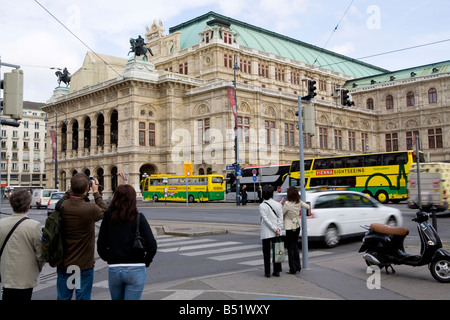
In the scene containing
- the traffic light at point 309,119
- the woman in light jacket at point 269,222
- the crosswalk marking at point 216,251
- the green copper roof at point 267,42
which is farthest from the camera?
the green copper roof at point 267,42

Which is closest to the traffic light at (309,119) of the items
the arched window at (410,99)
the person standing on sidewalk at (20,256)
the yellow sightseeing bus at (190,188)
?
the person standing on sidewalk at (20,256)

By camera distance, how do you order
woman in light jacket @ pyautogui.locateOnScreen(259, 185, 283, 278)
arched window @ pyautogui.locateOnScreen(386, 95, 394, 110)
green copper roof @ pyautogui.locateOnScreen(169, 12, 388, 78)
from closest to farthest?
woman in light jacket @ pyautogui.locateOnScreen(259, 185, 283, 278) < green copper roof @ pyautogui.locateOnScreen(169, 12, 388, 78) < arched window @ pyautogui.locateOnScreen(386, 95, 394, 110)

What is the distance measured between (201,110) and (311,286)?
49165 mm

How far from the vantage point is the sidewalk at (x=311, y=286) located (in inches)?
260

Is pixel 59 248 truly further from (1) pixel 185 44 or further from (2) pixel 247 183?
(1) pixel 185 44

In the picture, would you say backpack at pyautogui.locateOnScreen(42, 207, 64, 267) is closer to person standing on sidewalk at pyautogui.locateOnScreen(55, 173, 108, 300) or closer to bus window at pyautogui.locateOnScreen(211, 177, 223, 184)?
person standing on sidewalk at pyautogui.locateOnScreen(55, 173, 108, 300)

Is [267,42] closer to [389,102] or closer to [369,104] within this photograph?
[369,104]

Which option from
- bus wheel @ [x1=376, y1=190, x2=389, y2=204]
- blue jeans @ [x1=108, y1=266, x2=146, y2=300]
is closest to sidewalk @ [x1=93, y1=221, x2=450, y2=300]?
blue jeans @ [x1=108, y1=266, x2=146, y2=300]

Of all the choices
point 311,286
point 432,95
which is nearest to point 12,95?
point 311,286

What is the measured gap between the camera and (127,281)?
4.41 metres

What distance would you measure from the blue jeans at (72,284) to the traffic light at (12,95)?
3408 millimetres

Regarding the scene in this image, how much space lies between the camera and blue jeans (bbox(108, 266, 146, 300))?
441 centimetres

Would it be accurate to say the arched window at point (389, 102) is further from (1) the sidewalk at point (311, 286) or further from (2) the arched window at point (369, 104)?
(1) the sidewalk at point (311, 286)

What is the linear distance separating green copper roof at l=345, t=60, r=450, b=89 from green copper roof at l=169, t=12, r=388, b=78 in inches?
149
